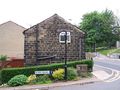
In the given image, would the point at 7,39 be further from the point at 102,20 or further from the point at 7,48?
the point at 102,20

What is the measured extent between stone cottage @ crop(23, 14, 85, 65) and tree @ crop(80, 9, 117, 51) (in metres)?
61.8

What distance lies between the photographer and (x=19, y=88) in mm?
21062

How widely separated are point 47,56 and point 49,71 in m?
9.42

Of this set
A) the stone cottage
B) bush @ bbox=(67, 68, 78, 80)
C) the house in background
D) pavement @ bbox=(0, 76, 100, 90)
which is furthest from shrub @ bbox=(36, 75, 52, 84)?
the house in background

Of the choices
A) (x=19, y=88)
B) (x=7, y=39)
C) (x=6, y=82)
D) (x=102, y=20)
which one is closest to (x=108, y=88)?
(x=19, y=88)

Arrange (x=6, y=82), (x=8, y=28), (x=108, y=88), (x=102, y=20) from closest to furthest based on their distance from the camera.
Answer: (x=108, y=88)
(x=6, y=82)
(x=8, y=28)
(x=102, y=20)

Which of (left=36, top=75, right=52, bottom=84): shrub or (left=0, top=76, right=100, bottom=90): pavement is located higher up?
(left=36, top=75, right=52, bottom=84): shrub

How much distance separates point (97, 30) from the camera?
98.1 m

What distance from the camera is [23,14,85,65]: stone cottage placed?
32812mm

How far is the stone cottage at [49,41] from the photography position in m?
32.8

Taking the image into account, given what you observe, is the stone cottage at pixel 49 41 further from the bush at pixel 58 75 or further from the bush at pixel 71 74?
the bush at pixel 58 75

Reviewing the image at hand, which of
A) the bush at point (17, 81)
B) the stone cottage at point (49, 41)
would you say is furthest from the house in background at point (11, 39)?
the bush at point (17, 81)

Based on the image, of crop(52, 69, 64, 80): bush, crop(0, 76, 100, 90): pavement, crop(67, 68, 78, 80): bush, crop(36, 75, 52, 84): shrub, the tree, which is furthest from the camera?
the tree

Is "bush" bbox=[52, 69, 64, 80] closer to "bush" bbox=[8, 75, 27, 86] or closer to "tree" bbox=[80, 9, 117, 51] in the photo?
"bush" bbox=[8, 75, 27, 86]
